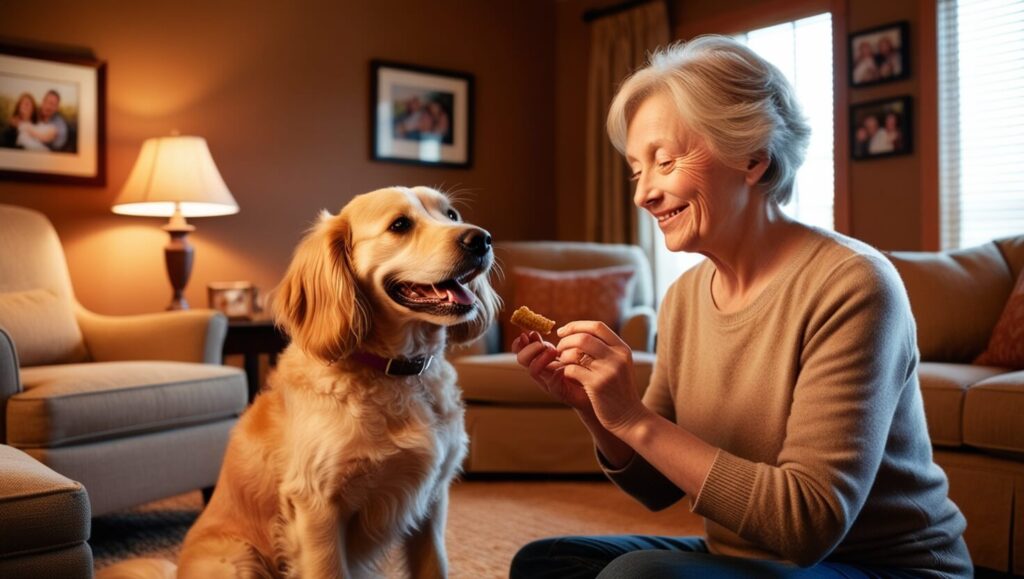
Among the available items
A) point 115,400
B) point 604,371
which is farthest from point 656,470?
point 115,400

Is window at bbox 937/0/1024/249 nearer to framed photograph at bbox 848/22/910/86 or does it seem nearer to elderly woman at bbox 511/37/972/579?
framed photograph at bbox 848/22/910/86

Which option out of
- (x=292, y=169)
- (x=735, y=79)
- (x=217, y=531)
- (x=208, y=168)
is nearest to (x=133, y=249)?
(x=208, y=168)

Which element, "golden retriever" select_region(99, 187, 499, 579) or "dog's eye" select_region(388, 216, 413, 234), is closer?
"golden retriever" select_region(99, 187, 499, 579)

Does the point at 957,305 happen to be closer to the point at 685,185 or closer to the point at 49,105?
the point at 685,185

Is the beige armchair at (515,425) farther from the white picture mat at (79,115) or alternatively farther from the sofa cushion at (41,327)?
the white picture mat at (79,115)

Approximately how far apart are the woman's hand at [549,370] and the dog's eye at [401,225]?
40 cm

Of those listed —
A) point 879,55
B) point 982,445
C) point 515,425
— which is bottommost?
point 515,425

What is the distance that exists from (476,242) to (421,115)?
378cm

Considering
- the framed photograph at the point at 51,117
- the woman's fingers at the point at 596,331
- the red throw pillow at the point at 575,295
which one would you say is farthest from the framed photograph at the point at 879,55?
the framed photograph at the point at 51,117

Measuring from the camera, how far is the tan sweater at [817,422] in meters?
1.14

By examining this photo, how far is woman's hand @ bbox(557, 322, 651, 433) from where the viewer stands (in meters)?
1.20

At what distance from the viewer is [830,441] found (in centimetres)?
114

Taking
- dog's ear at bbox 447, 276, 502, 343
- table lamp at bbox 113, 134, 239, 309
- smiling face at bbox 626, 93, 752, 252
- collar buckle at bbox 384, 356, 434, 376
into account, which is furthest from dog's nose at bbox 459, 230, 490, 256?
table lamp at bbox 113, 134, 239, 309

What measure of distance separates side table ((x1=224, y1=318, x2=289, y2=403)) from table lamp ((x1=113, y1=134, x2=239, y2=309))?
14.0 inches
